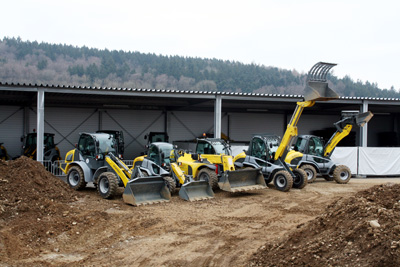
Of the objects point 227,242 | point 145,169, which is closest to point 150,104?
point 145,169

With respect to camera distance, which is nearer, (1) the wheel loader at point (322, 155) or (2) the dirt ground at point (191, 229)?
(2) the dirt ground at point (191, 229)

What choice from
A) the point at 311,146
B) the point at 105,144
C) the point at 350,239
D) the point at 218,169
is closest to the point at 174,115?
the point at 311,146

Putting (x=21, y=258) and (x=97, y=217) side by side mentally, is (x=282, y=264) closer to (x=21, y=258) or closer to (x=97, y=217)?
(x=21, y=258)

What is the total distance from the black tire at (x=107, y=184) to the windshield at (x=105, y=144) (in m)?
1.44

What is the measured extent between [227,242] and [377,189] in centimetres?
304

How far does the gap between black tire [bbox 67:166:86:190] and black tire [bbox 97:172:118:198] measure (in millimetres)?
1390

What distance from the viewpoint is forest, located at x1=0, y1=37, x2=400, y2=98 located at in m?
70.7

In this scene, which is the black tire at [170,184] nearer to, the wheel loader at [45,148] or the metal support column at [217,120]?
the metal support column at [217,120]

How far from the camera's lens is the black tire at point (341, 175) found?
18.6 m

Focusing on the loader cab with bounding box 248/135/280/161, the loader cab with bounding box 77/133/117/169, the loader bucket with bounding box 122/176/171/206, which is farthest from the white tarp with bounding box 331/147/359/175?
the loader cab with bounding box 77/133/117/169

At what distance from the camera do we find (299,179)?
16.2 m

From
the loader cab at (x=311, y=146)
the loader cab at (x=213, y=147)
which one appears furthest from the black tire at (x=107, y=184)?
the loader cab at (x=311, y=146)

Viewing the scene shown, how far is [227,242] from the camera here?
26.8ft

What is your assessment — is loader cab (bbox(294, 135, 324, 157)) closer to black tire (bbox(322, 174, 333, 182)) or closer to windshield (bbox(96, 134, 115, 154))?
black tire (bbox(322, 174, 333, 182))
